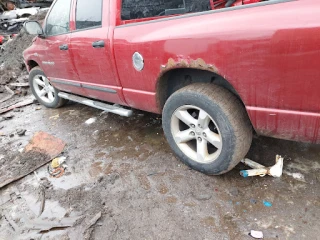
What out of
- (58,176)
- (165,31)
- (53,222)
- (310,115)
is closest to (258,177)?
(310,115)

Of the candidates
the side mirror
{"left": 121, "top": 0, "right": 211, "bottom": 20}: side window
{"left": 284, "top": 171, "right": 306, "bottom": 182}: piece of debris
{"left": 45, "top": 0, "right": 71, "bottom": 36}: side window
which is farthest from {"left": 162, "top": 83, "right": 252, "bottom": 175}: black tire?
the side mirror

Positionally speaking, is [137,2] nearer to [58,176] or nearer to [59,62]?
[59,62]

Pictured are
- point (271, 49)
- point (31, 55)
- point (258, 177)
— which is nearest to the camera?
point (271, 49)

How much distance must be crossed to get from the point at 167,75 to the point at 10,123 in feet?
11.3

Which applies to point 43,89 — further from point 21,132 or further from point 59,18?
point 59,18

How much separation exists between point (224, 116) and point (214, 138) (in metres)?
0.26

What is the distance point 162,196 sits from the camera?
2381 mm

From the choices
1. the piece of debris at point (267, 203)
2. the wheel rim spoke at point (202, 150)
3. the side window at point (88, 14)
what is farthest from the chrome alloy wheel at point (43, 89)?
the piece of debris at point (267, 203)

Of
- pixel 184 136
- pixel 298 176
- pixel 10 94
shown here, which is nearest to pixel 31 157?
pixel 184 136

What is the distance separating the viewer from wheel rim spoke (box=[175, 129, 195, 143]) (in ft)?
8.23

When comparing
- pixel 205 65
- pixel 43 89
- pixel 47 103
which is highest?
pixel 205 65

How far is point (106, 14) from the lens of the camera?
2.81 metres

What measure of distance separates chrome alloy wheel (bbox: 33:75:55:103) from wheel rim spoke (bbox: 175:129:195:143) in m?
3.01

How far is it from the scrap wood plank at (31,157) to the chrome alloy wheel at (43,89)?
3.86 feet
